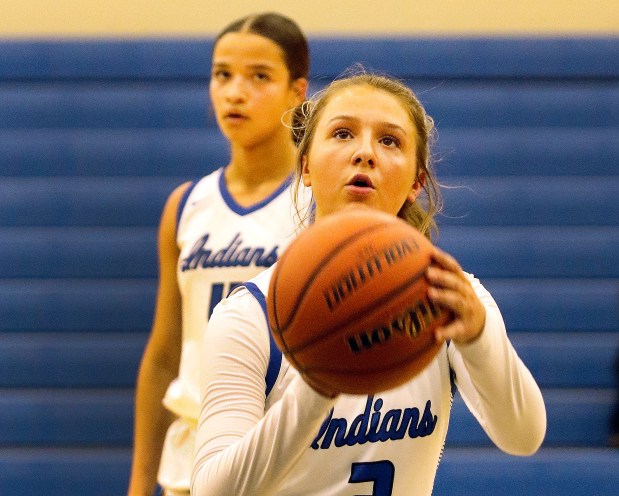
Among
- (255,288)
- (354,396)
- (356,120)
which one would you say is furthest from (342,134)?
(354,396)

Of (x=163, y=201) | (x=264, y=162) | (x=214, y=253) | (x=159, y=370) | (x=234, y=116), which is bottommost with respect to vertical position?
(x=163, y=201)

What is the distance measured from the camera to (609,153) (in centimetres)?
448

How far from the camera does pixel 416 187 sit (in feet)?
5.96

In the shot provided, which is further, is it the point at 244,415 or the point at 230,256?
the point at 230,256

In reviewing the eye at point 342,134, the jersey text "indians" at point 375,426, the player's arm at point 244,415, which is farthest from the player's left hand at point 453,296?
the eye at point 342,134

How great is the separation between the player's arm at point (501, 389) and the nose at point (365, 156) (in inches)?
10.6

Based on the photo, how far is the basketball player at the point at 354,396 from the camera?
1372mm

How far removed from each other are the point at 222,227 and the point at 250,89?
1.12 feet

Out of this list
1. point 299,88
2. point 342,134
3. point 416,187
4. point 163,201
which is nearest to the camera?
point 342,134

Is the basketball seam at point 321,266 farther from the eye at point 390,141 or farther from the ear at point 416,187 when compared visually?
the ear at point 416,187

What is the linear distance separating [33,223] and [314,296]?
131 inches

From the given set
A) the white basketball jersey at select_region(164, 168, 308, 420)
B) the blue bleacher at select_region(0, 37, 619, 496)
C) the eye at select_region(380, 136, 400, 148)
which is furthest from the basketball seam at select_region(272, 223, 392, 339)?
the blue bleacher at select_region(0, 37, 619, 496)

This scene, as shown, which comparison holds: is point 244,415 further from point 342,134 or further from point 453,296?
point 342,134

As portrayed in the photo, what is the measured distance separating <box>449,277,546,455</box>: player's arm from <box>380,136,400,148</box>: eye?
0.28 m
